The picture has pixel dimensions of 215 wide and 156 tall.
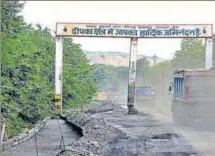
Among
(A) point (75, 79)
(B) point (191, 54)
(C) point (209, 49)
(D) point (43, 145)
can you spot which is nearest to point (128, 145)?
(D) point (43, 145)

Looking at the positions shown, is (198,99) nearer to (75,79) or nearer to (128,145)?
(128,145)

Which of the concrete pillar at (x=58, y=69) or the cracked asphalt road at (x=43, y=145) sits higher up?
the concrete pillar at (x=58, y=69)

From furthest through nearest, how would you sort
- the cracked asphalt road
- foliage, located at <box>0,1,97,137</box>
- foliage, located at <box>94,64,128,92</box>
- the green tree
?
foliage, located at <box>94,64,128,92</box>, the green tree, foliage, located at <box>0,1,97,137</box>, the cracked asphalt road

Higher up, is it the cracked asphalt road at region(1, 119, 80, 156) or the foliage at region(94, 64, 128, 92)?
the foliage at region(94, 64, 128, 92)

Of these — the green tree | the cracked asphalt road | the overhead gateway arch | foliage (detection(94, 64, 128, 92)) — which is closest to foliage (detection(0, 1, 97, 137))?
the cracked asphalt road

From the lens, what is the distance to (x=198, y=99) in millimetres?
20844

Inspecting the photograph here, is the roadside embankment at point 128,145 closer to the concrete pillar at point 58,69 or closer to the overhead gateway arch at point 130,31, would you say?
the overhead gateway arch at point 130,31

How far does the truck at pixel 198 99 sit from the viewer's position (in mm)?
20500

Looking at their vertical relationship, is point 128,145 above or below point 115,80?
below

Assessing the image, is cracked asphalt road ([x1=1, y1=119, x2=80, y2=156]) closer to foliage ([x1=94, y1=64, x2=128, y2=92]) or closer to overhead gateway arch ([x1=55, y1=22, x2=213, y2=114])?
overhead gateway arch ([x1=55, y1=22, x2=213, y2=114])

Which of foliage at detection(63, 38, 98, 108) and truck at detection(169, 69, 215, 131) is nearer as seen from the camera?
truck at detection(169, 69, 215, 131)

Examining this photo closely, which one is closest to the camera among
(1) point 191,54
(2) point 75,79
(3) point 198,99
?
(3) point 198,99

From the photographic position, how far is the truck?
20.5 meters

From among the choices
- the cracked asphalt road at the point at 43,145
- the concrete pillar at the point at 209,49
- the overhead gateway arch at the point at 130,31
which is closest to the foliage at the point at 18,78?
the cracked asphalt road at the point at 43,145
